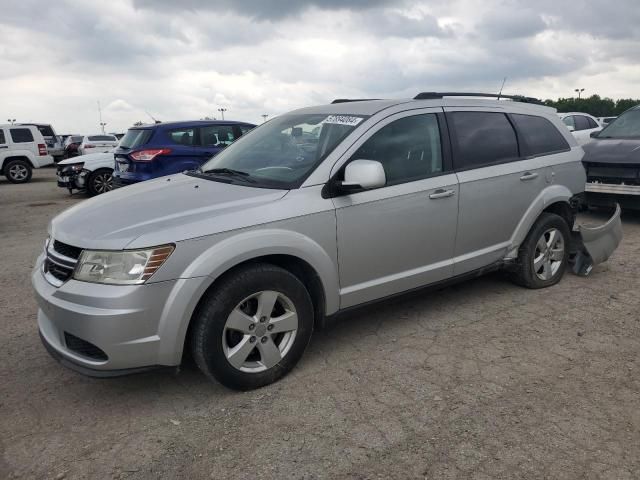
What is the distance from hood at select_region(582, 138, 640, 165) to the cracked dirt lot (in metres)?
3.76

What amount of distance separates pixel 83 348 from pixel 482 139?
10.7ft

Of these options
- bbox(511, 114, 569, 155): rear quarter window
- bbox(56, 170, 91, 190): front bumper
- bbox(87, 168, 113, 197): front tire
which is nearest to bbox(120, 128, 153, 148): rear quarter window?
bbox(87, 168, 113, 197): front tire

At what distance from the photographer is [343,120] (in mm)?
3709

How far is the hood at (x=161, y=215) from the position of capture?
277 centimetres

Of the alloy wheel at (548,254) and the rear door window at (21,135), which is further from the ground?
the rear door window at (21,135)

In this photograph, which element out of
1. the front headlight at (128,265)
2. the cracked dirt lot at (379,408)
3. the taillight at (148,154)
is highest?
the taillight at (148,154)

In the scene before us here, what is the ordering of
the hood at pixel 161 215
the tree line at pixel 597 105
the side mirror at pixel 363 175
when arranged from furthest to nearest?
1. the tree line at pixel 597 105
2. the side mirror at pixel 363 175
3. the hood at pixel 161 215

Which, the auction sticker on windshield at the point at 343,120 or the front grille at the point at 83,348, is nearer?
the front grille at the point at 83,348

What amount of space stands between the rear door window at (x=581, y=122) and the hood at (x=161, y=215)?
12413 millimetres

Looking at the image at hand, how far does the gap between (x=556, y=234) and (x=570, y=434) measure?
8.19 ft

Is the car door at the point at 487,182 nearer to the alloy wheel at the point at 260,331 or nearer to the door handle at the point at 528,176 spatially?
the door handle at the point at 528,176

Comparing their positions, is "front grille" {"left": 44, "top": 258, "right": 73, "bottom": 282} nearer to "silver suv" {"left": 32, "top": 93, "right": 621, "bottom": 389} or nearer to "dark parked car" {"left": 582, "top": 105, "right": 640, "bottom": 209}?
"silver suv" {"left": 32, "top": 93, "right": 621, "bottom": 389}

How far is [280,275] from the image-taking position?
10.1 feet

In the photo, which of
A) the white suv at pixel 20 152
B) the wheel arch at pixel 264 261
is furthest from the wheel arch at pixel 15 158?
the wheel arch at pixel 264 261
